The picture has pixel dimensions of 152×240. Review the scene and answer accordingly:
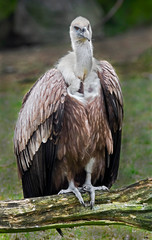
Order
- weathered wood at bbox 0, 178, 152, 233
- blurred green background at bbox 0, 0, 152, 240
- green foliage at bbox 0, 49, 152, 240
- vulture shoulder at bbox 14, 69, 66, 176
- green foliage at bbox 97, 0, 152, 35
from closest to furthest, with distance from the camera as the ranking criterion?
weathered wood at bbox 0, 178, 152, 233, vulture shoulder at bbox 14, 69, 66, 176, green foliage at bbox 0, 49, 152, 240, blurred green background at bbox 0, 0, 152, 240, green foliage at bbox 97, 0, 152, 35

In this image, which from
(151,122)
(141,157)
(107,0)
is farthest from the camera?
(107,0)

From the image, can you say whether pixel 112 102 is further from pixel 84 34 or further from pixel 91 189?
pixel 91 189

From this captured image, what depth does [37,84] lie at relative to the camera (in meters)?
5.24

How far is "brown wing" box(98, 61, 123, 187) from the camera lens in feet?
17.0

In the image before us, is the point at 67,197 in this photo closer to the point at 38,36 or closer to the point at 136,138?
the point at 136,138

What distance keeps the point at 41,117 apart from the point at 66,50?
433 inches

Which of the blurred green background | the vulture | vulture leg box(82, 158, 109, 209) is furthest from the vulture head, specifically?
the blurred green background

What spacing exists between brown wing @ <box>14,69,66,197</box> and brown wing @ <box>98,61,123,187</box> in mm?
453

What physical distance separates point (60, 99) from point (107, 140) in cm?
70

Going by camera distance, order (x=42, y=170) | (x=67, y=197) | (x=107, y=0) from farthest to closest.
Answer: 1. (x=107, y=0)
2. (x=42, y=170)
3. (x=67, y=197)

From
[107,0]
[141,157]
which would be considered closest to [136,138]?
[141,157]

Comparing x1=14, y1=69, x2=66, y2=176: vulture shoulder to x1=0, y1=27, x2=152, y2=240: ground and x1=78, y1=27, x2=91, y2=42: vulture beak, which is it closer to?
x1=78, y1=27, x2=91, y2=42: vulture beak

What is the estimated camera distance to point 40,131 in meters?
5.11

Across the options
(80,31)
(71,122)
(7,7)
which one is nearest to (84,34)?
(80,31)
